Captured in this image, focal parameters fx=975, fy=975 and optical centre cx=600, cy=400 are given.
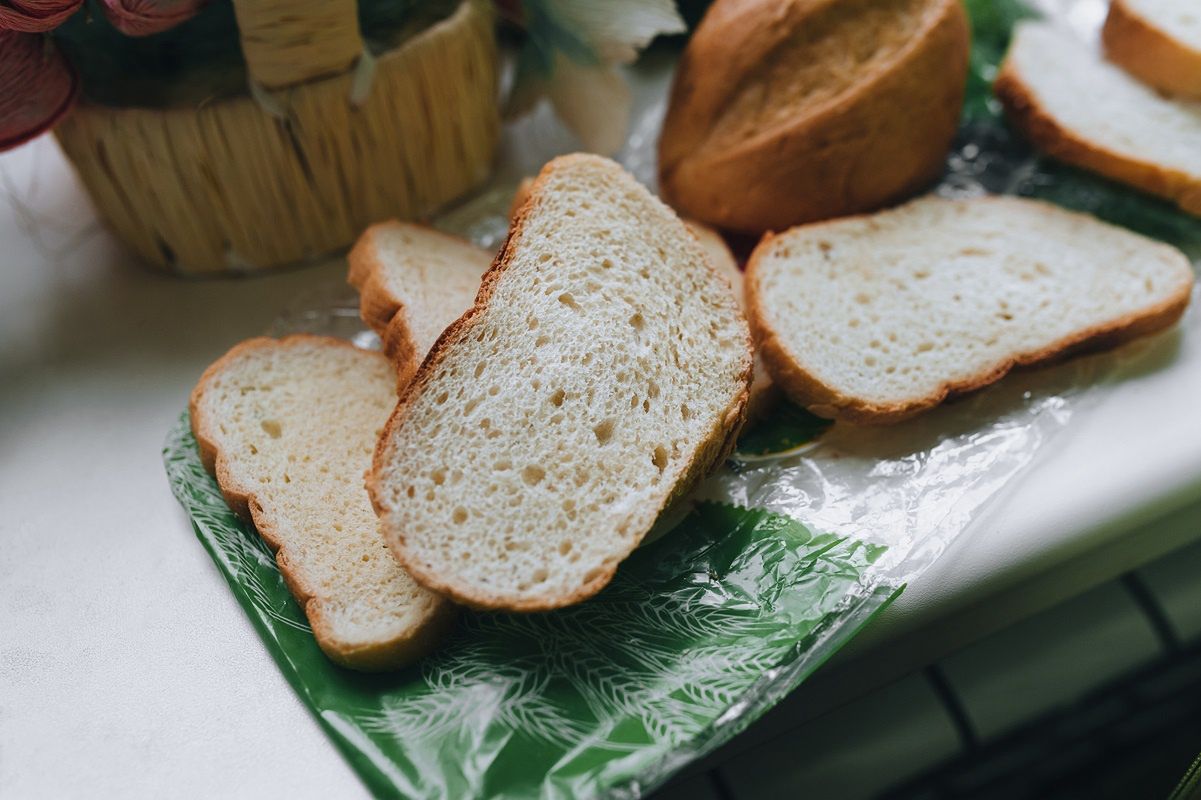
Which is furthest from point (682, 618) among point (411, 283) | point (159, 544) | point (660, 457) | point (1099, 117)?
point (1099, 117)

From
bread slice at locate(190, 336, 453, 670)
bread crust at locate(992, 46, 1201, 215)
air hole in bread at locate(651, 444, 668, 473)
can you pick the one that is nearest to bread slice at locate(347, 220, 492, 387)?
bread slice at locate(190, 336, 453, 670)

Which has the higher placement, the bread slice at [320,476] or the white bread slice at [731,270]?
the white bread slice at [731,270]

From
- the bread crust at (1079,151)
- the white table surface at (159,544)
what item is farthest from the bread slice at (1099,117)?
the white table surface at (159,544)

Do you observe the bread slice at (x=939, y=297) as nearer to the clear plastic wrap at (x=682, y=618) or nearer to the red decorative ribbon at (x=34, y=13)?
the clear plastic wrap at (x=682, y=618)

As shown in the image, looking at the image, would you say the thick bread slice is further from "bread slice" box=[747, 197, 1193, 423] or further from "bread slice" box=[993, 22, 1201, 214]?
"bread slice" box=[993, 22, 1201, 214]

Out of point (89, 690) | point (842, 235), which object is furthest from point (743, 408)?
point (89, 690)

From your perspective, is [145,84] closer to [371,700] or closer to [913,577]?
[371,700]

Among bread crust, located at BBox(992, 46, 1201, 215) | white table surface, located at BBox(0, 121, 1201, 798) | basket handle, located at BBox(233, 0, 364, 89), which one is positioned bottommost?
white table surface, located at BBox(0, 121, 1201, 798)
